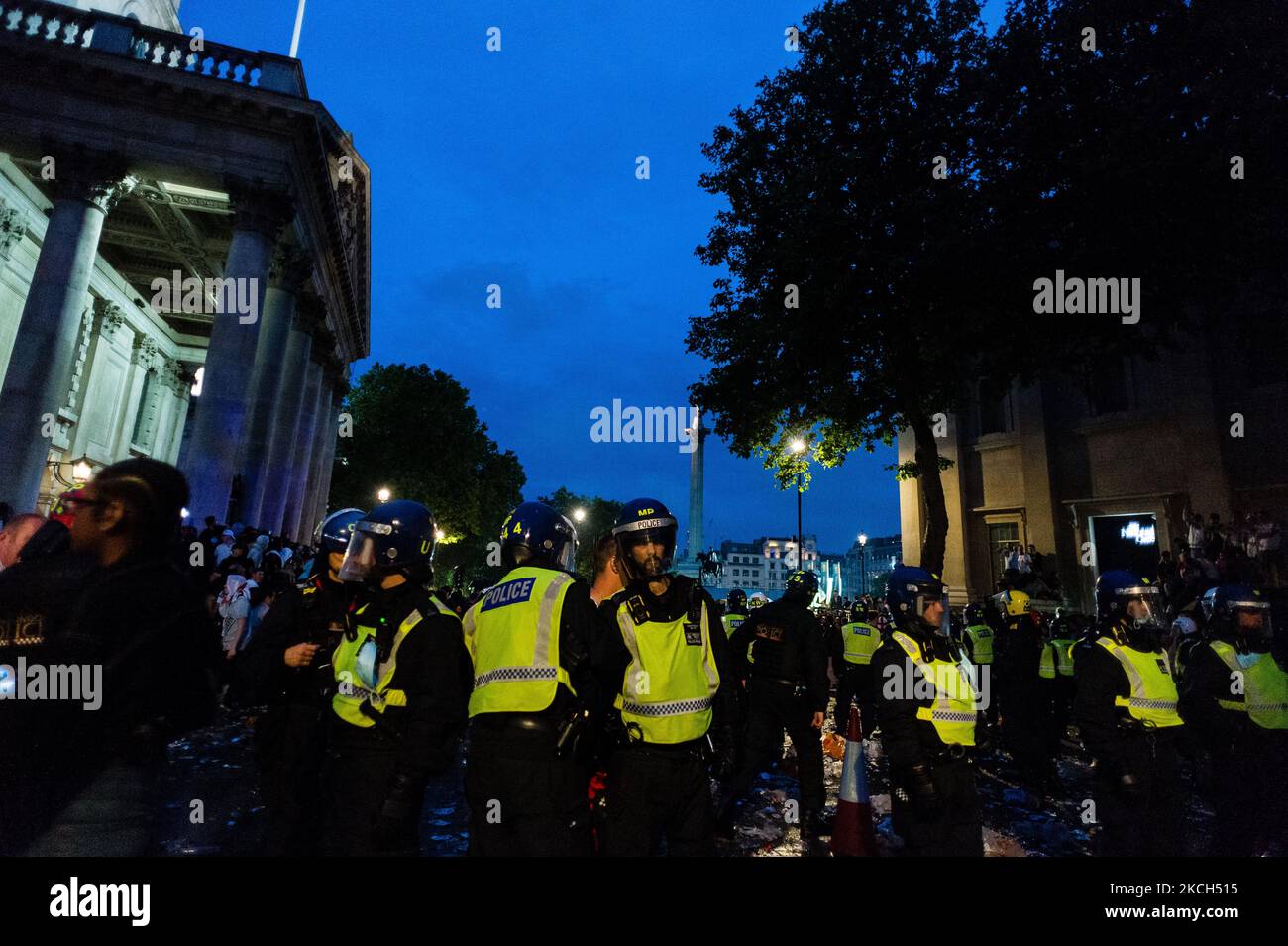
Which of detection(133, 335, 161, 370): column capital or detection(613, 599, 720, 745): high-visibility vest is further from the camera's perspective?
detection(133, 335, 161, 370): column capital

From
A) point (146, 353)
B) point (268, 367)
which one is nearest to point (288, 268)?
point (268, 367)

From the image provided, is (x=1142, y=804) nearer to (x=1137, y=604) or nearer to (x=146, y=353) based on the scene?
(x=1137, y=604)

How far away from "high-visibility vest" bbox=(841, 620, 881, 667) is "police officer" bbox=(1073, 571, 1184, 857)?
3853 millimetres

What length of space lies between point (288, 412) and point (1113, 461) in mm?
28688

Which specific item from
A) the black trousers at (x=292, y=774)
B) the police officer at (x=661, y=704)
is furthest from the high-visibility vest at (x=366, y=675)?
the police officer at (x=661, y=704)

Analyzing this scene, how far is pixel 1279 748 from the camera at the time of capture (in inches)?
184

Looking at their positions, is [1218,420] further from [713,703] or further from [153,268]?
[153,268]

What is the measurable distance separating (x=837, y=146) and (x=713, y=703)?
15467 mm

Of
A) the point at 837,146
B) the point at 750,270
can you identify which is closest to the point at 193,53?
the point at 750,270

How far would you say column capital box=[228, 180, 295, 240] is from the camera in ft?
51.7

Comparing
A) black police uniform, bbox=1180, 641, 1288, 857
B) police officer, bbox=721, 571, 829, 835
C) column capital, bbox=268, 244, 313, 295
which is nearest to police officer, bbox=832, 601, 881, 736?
police officer, bbox=721, 571, 829, 835

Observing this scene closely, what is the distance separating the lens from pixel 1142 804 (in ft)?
13.3

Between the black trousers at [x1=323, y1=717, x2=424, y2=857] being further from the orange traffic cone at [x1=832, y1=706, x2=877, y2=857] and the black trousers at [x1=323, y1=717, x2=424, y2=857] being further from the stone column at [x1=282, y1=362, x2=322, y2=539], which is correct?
the stone column at [x1=282, y1=362, x2=322, y2=539]

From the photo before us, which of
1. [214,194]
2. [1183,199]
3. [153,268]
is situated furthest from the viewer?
[153,268]
